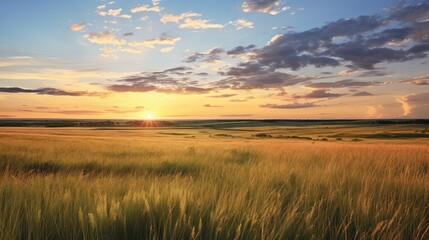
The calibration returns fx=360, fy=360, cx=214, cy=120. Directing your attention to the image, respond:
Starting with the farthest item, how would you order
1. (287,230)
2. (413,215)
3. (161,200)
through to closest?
(413,215) → (161,200) → (287,230)

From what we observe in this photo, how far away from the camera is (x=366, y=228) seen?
298 centimetres

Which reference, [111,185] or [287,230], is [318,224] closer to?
[287,230]

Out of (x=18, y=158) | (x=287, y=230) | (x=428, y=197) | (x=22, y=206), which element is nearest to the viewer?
(x=287, y=230)

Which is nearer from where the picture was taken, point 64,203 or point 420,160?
point 64,203

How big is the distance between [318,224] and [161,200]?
1.30m

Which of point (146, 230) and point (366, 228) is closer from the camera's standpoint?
point (146, 230)

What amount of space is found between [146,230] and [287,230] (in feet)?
3.33

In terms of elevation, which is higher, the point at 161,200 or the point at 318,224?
the point at 161,200

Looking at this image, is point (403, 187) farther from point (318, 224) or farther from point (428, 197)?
point (318, 224)

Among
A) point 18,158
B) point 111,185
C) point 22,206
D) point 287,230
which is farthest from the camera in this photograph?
point 18,158

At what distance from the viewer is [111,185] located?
399cm

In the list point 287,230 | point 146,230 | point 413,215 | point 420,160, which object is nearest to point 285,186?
point 413,215

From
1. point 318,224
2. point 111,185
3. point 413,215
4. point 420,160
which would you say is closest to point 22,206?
point 111,185

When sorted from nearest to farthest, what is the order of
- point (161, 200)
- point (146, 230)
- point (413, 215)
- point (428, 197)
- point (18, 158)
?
point (146, 230) < point (161, 200) < point (413, 215) < point (428, 197) < point (18, 158)
